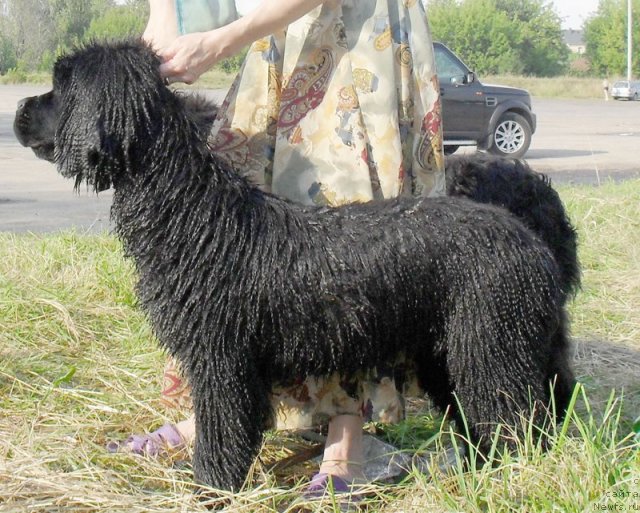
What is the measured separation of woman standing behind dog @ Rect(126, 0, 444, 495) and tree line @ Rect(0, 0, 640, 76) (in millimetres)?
42362

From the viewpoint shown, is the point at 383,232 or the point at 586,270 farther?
the point at 586,270

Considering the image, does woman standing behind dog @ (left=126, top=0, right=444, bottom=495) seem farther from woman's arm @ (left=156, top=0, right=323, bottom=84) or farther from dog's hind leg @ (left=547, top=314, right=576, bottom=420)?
dog's hind leg @ (left=547, top=314, right=576, bottom=420)

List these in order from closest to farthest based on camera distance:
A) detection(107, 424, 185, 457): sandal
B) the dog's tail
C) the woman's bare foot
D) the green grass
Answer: the green grass
the woman's bare foot
detection(107, 424, 185, 457): sandal
the dog's tail

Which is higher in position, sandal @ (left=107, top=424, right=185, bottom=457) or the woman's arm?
the woman's arm

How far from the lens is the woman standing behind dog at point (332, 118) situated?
3229 millimetres

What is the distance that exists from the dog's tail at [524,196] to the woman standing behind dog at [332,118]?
2.42 ft

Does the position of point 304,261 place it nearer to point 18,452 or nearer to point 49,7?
point 18,452

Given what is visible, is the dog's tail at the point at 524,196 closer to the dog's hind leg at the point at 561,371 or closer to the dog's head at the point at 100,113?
the dog's hind leg at the point at 561,371

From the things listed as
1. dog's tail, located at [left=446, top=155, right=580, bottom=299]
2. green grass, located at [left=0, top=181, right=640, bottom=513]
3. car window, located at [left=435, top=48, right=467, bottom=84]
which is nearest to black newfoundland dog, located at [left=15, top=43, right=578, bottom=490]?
green grass, located at [left=0, top=181, right=640, bottom=513]

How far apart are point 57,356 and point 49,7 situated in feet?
181

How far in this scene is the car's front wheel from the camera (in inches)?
611

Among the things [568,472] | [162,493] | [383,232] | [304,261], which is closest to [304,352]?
[304,261]

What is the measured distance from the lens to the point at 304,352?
2865mm

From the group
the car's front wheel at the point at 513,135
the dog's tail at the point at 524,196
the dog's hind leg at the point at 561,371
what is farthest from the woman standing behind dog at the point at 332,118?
the car's front wheel at the point at 513,135
